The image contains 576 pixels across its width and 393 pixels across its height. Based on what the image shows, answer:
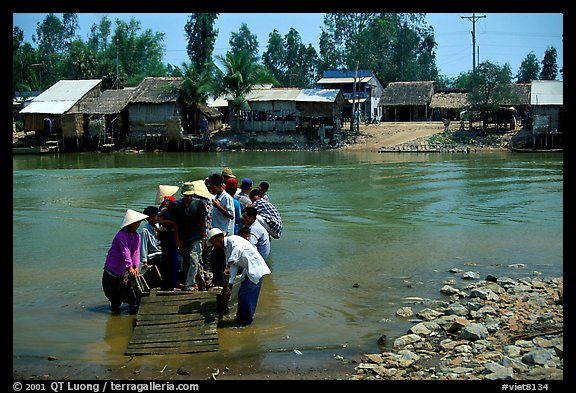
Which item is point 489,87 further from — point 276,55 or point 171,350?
point 171,350

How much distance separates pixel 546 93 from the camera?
4131 cm

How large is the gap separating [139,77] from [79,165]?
80.9ft

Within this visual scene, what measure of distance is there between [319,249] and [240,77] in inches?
1240

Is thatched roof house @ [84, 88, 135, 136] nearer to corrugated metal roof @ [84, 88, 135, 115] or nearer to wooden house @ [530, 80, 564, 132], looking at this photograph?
corrugated metal roof @ [84, 88, 135, 115]

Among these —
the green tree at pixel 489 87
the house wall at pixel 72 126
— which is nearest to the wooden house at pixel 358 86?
the green tree at pixel 489 87

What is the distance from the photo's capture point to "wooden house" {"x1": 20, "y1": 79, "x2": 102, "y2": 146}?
4353cm

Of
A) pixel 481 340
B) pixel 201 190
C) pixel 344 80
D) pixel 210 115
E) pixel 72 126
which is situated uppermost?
pixel 344 80

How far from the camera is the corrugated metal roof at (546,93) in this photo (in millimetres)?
40469

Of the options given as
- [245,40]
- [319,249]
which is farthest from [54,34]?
[319,249]

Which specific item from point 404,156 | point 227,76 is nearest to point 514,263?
point 404,156

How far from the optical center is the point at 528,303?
8.44 m

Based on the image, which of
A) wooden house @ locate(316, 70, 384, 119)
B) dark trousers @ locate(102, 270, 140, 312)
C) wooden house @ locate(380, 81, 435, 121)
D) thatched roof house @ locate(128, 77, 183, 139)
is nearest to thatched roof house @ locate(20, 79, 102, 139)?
thatched roof house @ locate(128, 77, 183, 139)
